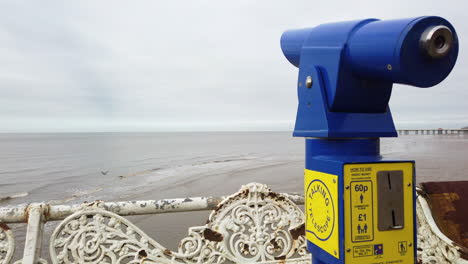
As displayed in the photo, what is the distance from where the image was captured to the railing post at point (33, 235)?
1.84 m

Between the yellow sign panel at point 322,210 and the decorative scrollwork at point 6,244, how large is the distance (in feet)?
5.69

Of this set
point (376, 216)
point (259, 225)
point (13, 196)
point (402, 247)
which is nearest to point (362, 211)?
point (376, 216)

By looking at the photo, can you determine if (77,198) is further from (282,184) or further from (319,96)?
(319,96)

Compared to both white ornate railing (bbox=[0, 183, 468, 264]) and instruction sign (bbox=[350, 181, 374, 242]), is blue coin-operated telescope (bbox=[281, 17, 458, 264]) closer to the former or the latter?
instruction sign (bbox=[350, 181, 374, 242])

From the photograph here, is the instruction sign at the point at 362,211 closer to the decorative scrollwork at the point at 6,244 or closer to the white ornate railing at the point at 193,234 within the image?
the white ornate railing at the point at 193,234

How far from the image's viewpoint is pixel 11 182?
643 inches

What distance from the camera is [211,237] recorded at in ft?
6.82

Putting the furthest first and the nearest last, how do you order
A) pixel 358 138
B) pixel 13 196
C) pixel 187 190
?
pixel 13 196
pixel 187 190
pixel 358 138

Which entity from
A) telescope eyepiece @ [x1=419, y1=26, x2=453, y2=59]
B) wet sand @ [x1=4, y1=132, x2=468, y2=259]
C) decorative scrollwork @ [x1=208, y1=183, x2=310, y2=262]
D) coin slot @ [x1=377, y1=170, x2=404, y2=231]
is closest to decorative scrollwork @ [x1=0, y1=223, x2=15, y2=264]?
decorative scrollwork @ [x1=208, y1=183, x2=310, y2=262]

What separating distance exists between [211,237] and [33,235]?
3.47 ft

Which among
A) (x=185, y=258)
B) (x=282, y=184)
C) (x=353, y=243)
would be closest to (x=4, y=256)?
(x=185, y=258)

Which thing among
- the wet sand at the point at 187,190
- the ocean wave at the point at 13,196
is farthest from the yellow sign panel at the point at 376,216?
the ocean wave at the point at 13,196

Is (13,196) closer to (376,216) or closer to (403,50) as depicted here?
(376,216)

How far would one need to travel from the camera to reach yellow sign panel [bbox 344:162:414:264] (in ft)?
4.06
